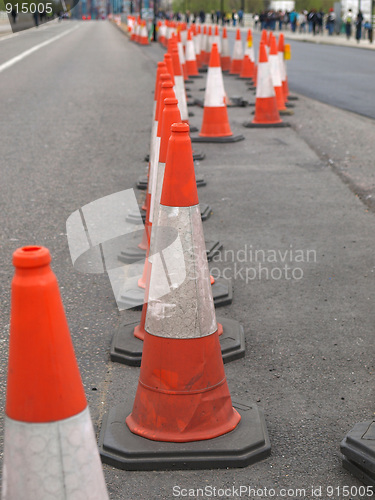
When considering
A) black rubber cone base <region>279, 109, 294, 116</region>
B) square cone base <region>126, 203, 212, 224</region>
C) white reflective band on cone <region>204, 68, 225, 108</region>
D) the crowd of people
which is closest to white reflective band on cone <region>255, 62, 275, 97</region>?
white reflective band on cone <region>204, 68, 225, 108</region>

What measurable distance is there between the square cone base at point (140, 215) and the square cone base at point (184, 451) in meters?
3.06

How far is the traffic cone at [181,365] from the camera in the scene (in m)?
2.73

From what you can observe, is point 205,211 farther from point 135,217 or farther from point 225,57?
point 225,57

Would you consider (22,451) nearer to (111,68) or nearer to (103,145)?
(103,145)

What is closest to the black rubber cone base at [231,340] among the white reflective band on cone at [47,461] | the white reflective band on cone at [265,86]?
the white reflective band on cone at [47,461]

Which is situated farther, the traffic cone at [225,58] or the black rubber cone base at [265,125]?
the traffic cone at [225,58]

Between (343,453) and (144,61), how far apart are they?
2214 centimetres

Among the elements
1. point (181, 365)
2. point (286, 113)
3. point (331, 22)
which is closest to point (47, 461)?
point (181, 365)

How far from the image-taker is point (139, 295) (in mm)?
4141

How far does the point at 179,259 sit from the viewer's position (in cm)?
281

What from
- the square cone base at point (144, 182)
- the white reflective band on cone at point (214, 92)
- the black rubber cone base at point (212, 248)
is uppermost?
the white reflective band on cone at point (214, 92)

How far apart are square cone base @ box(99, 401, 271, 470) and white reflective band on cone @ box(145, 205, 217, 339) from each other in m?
0.38

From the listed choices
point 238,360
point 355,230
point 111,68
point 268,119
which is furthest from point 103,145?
point 111,68

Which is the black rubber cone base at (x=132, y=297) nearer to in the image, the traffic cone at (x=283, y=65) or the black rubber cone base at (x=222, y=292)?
the black rubber cone base at (x=222, y=292)
